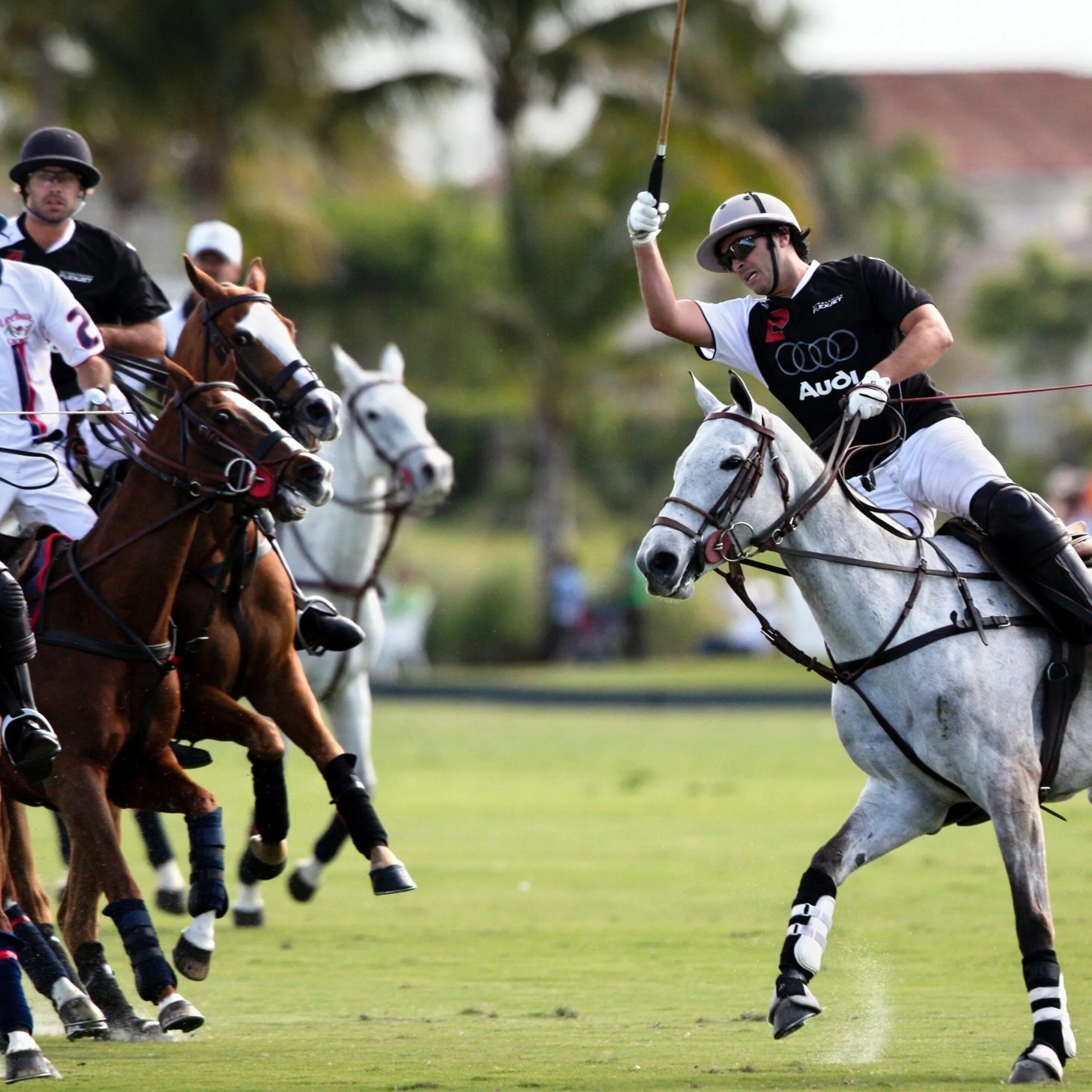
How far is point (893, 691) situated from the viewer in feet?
20.7

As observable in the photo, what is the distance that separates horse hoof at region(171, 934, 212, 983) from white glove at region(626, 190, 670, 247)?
2867mm

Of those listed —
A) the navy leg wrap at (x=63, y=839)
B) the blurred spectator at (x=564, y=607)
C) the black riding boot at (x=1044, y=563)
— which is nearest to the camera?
the black riding boot at (x=1044, y=563)

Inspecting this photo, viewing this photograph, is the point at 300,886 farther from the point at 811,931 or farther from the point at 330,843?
the point at 811,931

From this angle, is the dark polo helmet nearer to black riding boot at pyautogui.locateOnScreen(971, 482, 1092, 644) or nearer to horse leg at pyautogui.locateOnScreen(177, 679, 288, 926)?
horse leg at pyautogui.locateOnScreen(177, 679, 288, 926)

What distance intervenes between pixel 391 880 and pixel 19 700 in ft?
4.80

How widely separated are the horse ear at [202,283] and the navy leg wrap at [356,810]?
176cm

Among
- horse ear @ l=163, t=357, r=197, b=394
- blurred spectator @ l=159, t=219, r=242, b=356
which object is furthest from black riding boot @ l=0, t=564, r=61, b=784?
blurred spectator @ l=159, t=219, r=242, b=356

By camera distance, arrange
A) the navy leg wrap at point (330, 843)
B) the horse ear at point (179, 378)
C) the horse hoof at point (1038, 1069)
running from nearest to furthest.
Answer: the horse hoof at point (1038, 1069)
the horse ear at point (179, 378)
the navy leg wrap at point (330, 843)

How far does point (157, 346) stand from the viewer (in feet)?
25.8

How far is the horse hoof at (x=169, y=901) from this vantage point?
939 cm

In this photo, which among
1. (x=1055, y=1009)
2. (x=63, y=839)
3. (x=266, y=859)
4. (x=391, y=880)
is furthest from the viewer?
(x=63, y=839)

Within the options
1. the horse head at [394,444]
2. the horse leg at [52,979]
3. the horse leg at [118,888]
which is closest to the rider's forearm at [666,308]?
the horse leg at [118,888]

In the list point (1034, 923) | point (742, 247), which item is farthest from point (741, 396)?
point (1034, 923)

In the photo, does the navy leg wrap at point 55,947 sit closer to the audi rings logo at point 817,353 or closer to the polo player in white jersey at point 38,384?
the polo player in white jersey at point 38,384
